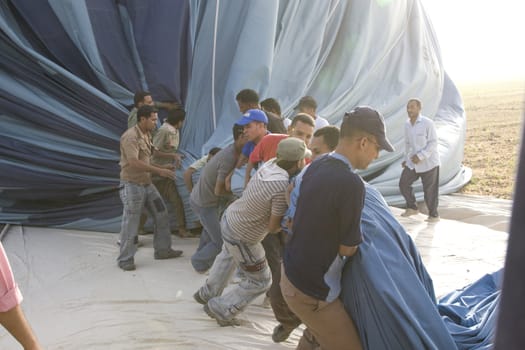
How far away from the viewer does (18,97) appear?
21.7ft

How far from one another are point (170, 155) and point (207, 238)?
1.31 m

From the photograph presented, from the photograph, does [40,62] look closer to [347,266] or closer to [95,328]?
[95,328]

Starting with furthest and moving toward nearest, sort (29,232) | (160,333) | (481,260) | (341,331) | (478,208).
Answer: (478,208) < (29,232) < (481,260) < (160,333) < (341,331)

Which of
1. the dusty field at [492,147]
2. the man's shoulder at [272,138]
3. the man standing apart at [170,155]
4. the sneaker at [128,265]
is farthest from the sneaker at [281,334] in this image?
the man standing apart at [170,155]

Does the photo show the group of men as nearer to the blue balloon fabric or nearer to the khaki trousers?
the khaki trousers

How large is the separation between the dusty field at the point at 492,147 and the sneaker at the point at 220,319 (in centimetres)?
221

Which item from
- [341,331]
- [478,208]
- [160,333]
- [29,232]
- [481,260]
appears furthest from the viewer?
[478,208]

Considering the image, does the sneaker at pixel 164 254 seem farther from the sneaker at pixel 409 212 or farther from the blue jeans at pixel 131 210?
the sneaker at pixel 409 212

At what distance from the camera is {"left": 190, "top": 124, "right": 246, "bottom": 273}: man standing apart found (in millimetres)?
4805

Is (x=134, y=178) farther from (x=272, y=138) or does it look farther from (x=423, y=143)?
(x=423, y=143)

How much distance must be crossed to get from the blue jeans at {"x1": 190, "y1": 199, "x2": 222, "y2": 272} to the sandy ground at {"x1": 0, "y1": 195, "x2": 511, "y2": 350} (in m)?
0.15

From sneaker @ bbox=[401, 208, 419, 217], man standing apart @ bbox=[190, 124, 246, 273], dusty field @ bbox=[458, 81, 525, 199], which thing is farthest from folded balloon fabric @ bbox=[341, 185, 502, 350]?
sneaker @ bbox=[401, 208, 419, 217]

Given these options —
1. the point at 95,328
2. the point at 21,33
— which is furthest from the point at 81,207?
the point at 95,328

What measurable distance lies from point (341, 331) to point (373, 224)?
55 centimetres
